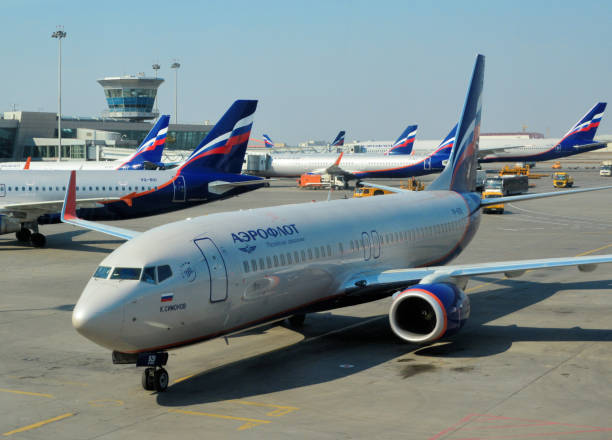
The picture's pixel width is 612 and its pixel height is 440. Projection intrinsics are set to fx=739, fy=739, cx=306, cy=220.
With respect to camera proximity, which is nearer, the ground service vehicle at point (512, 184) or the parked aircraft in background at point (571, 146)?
the ground service vehicle at point (512, 184)

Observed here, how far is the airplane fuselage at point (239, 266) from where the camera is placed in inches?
618

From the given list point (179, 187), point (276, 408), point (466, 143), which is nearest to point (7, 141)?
point (179, 187)

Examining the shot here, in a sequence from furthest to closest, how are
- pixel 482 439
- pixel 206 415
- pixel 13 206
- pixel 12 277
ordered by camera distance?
pixel 13 206, pixel 12 277, pixel 206 415, pixel 482 439

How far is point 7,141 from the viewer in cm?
12681

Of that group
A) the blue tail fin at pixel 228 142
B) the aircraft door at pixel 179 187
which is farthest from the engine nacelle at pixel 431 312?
the aircraft door at pixel 179 187

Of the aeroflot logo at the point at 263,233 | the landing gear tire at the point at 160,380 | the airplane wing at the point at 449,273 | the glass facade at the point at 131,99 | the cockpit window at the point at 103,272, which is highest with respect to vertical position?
the glass facade at the point at 131,99

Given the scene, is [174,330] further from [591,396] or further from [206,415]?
[591,396]

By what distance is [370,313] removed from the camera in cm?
2541

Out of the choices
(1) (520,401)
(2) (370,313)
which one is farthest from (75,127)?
(1) (520,401)

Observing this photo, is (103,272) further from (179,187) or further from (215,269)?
(179,187)

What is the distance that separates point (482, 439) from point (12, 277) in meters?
24.8

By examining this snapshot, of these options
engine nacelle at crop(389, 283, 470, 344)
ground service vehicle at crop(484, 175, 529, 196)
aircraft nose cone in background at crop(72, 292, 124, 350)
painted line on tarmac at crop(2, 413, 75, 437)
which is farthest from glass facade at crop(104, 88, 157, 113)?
painted line on tarmac at crop(2, 413, 75, 437)

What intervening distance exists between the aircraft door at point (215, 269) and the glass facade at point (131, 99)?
13897 cm

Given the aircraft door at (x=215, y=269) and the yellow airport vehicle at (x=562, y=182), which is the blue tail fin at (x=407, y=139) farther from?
the aircraft door at (x=215, y=269)
